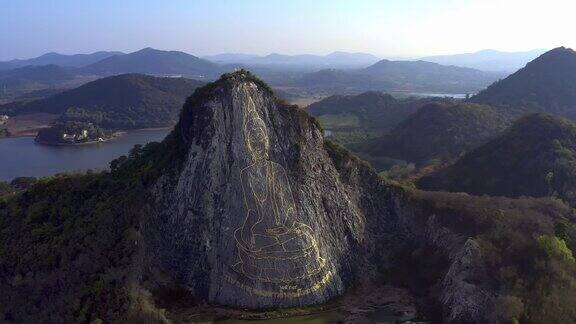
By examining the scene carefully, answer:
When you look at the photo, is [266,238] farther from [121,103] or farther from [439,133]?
[121,103]

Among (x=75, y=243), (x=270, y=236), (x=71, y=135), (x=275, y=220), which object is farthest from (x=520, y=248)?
(x=71, y=135)

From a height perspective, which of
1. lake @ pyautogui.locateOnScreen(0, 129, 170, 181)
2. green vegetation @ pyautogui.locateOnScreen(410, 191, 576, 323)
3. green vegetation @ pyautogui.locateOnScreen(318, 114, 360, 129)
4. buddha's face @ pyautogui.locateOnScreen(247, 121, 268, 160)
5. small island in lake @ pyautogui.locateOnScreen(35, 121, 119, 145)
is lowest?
lake @ pyautogui.locateOnScreen(0, 129, 170, 181)

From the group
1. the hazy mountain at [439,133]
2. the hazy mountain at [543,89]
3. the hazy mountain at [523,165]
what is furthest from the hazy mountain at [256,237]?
the hazy mountain at [543,89]

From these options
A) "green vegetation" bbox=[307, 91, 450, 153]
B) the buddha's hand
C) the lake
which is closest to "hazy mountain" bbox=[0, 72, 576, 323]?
the buddha's hand

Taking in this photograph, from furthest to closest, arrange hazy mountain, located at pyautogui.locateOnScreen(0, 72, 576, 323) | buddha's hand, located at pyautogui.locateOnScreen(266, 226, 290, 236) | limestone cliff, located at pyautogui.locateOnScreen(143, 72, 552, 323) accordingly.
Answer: buddha's hand, located at pyautogui.locateOnScreen(266, 226, 290, 236) → limestone cliff, located at pyautogui.locateOnScreen(143, 72, 552, 323) → hazy mountain, located at pyautogui.locateOnScreen(0, 72, 576, 323)

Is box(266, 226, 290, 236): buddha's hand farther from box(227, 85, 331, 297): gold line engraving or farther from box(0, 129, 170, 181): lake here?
box(0, 129, 170, 181): lake

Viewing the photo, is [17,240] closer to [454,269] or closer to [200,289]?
[200,289]

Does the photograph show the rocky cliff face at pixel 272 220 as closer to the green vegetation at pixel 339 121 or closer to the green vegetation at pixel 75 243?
the green vegetation at pixel 75 243
